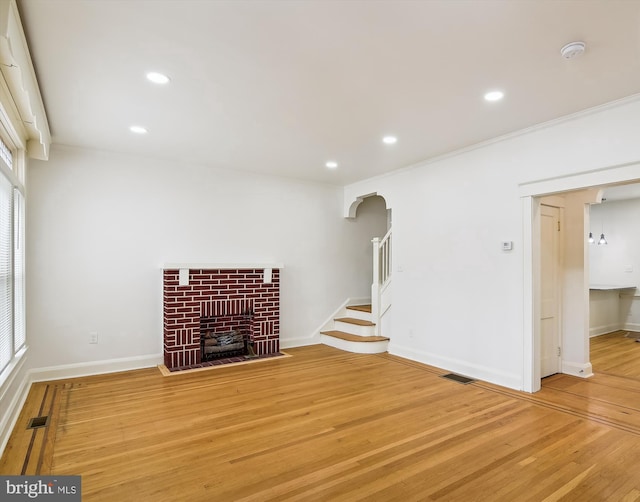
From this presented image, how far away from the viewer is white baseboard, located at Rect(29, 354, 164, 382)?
409cm

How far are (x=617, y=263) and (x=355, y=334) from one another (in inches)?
227

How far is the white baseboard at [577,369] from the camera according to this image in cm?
427

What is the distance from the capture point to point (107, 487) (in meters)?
2.13

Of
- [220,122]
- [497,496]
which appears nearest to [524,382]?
[497,496]

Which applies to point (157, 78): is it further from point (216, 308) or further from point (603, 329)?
point (603, 329)

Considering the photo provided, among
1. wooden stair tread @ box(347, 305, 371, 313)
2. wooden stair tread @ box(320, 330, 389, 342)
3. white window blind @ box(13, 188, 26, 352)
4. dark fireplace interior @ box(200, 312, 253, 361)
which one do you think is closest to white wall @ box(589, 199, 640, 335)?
wooden stair tread @ box(347, 305, 371, 313)

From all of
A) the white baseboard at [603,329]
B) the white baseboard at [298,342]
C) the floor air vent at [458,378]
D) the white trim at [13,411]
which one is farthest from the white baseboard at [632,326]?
the white trim at [13,411]

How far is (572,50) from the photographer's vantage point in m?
2.28

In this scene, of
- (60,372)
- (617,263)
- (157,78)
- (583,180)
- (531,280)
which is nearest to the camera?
(157,78)

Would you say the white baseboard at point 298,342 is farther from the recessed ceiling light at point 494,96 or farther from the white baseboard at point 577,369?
the recessed ceiling light at point 494,96

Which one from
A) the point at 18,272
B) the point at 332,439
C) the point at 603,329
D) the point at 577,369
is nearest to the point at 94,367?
the point at 18,272

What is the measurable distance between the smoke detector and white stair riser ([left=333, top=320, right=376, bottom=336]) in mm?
4220

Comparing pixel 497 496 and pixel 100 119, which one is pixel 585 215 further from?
pixel 100 119

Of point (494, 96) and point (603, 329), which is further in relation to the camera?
point (603, 329)
